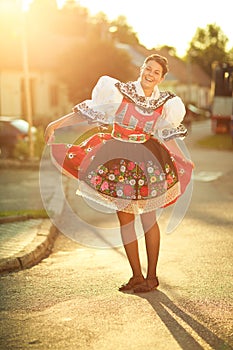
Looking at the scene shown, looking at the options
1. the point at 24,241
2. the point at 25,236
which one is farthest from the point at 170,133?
the point at 25,236

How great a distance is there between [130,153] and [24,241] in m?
2.74

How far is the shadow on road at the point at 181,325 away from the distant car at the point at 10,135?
687 inches

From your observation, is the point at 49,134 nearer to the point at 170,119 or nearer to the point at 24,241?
the point at 170,119

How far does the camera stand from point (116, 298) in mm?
5957

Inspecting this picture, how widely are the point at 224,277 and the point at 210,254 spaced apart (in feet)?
4.02

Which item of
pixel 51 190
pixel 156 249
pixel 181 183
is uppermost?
pixel 181 183

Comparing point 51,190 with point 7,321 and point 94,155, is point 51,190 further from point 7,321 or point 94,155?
point 7,321

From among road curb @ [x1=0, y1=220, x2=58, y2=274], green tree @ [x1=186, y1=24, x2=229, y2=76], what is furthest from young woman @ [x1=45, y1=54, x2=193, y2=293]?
green tree @ [x1=186, y1=24, x2=229, y2=76]

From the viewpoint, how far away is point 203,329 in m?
5.03

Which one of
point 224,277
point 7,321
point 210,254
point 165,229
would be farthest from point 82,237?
point 7,321

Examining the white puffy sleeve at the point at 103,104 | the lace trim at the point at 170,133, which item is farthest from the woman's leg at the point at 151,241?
the white puffy sleeve at the point at 103,104

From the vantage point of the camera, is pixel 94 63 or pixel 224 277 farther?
pixel 94 63

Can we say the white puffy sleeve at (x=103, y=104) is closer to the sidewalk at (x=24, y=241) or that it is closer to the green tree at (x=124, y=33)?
the sidewalk at (x=24, y=241)

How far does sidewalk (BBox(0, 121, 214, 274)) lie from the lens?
747 cm
